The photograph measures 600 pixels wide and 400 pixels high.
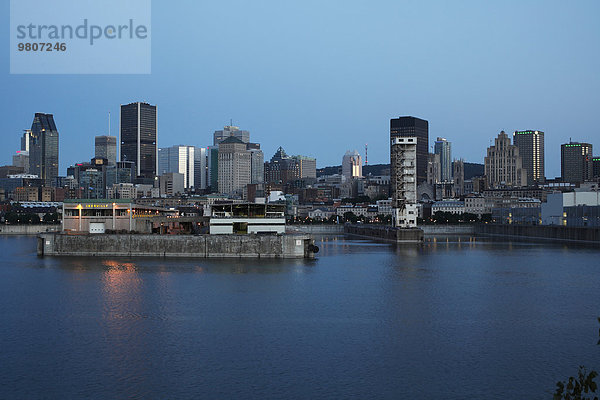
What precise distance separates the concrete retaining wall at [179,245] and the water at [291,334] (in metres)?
20.3

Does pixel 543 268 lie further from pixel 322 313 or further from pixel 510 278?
pixel 322 313

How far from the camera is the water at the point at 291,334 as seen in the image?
115 feet

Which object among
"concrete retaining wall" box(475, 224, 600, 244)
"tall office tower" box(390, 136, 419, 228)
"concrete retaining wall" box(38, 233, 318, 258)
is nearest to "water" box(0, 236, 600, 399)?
"concrete retaining wall" box(38, 233, 318, 258)

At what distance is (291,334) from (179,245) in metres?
67.7

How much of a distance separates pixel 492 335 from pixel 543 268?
181 feet

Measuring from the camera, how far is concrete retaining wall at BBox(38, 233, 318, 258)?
350 feet

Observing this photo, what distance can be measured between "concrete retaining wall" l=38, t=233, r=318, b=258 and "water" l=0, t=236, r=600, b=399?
20.3 metres

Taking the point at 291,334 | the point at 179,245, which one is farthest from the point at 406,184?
the point at 291,334

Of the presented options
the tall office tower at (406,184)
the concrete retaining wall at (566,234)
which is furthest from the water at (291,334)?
the tall office tower at (406,184)

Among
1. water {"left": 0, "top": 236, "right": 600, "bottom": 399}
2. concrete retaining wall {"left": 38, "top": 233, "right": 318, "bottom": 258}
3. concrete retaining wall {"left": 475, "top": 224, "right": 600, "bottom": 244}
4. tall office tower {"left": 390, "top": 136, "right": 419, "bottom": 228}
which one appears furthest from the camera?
tall office tower {"left": 390, "top": 136, "right": 419, "bottom": 228}

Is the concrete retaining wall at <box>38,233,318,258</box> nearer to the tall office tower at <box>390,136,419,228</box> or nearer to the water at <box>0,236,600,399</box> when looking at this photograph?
the water at <box>0,236,600,399</box>

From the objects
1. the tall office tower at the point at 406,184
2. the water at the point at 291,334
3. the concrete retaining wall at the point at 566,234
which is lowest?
the water at the point at 291,334

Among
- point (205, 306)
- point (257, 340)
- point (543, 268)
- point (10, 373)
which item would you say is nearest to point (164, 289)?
point (205, 306)

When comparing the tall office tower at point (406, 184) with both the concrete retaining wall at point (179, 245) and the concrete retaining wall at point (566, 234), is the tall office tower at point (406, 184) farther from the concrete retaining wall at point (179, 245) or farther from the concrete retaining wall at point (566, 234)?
the concrete retaining wall at point (179, 245)
